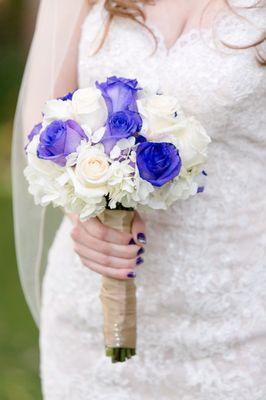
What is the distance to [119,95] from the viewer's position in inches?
106

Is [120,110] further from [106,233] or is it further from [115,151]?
[106,233]

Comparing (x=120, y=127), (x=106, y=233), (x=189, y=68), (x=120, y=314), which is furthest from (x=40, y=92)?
(x=120, y=314)

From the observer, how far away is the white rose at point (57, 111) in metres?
2.70

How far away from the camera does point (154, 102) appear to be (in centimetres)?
271

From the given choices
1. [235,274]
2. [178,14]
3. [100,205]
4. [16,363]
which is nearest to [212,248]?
[235,274]

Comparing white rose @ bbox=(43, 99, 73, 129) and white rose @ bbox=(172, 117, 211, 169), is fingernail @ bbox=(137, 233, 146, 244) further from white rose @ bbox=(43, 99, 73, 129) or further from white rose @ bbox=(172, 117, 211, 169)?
white rose @ bbox=(43, 99, 73, 129)

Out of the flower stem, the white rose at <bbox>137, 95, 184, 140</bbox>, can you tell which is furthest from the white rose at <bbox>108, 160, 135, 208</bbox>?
the flower stem

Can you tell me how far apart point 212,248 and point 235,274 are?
111 mm

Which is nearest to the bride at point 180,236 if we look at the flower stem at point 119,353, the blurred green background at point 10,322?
the flower stem at point 119,353

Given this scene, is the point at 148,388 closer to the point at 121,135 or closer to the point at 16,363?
the point at 121,135

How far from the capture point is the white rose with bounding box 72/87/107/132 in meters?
2.66

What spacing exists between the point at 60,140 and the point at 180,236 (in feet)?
2.18

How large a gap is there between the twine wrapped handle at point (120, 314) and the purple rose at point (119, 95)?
13.0 inches

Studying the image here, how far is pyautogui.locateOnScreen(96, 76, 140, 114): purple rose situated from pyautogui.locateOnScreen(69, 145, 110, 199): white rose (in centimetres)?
15
